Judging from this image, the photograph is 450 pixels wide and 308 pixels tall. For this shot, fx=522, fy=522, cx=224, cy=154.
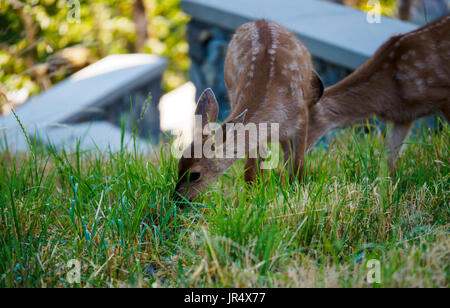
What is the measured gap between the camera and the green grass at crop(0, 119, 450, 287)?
8.36ft

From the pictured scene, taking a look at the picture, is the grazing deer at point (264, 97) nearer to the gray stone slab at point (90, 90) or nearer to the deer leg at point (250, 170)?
the deer leg at point (250, 170)

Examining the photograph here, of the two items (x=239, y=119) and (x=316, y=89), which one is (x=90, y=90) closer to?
(x=316, y=89)

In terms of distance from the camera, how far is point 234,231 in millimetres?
2723

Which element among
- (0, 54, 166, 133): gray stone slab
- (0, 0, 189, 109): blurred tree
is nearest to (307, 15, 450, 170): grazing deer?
(0, 54, 166, 133): gray stone slab

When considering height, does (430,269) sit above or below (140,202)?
above

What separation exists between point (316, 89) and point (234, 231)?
1930 millimetres

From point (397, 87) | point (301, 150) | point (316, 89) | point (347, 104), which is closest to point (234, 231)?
point (301, 150)

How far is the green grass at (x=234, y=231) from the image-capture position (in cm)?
255

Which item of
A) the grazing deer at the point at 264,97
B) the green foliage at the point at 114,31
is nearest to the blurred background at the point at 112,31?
the green foliage at the point at 114,31

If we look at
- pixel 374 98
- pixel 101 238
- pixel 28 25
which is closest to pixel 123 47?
pixel 28 25

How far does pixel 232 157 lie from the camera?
362cm

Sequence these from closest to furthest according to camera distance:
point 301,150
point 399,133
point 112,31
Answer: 1. point 301,150
2. point 399,133
3. point 112,31
